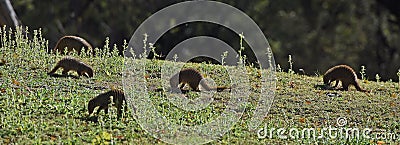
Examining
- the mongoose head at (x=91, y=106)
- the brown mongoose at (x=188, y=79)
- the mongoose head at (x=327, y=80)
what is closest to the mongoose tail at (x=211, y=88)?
the brown mongoose at (x=188, y=79)

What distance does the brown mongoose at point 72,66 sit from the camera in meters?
11.0

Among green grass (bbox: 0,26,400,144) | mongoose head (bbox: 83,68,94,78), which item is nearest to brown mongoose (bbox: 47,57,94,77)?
mongoose head (bbox: 83,68,94,78)

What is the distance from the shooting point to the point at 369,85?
13.0 m

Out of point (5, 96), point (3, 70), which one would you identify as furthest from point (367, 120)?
point (3, 70)

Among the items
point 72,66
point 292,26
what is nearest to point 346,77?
point 72,66

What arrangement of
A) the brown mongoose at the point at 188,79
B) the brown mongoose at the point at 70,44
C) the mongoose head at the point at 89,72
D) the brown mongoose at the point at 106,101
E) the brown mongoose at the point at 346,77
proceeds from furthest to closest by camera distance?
the brown mongoose at the point at 70,44
the brown mongoose at the point at 346,77
the mongoose head at the point at 89,72
the brown mongoose at the point at 188,79
the brown mongoose at the point at 106,101

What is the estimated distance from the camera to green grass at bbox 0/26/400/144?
8.15 m

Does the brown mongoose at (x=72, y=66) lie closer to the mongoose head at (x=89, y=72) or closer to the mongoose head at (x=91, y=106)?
the mongoose head at (x=89, y=72)

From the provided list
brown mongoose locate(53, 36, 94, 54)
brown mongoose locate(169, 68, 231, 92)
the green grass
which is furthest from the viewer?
brown mongoose locate(53, 36, 94, 54)

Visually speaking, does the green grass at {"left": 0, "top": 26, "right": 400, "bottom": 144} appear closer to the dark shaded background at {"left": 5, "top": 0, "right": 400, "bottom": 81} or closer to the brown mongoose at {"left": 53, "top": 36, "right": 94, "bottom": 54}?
the brown mongoose at {"left": 53, "top": 36, "right": 94, "bottom": 54}

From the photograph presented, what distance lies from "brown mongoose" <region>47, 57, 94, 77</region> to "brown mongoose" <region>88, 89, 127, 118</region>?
243cm

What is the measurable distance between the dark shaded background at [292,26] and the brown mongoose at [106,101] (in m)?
19.2

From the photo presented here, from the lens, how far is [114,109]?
874 centimetres

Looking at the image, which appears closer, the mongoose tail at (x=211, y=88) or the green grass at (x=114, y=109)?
the green grass at (x=114, y=109)
